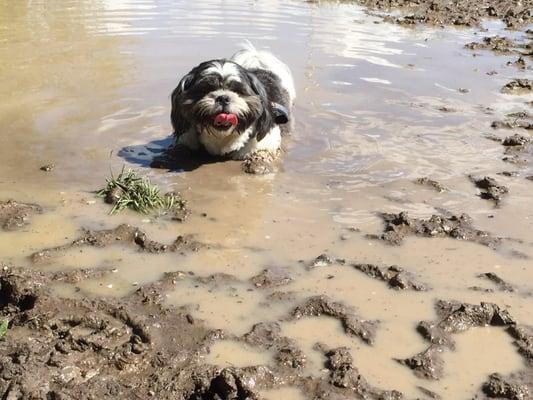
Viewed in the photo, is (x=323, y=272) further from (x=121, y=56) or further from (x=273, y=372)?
(x=121, y=56)

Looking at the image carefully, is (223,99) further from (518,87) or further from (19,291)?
(518,87)

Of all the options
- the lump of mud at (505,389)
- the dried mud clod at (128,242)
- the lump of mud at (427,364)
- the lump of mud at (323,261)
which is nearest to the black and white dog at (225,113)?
the dried mud clod at (128,242)

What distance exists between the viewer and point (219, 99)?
17.3 feet

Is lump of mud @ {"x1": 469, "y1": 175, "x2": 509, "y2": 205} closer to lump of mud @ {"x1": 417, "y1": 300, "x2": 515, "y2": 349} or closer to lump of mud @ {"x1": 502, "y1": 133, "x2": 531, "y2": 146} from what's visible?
lump of mud @ {"x1": 502, "y1": 133, "x2": 531, "y2": 146}

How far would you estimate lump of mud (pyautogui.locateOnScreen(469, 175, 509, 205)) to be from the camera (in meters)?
5.16

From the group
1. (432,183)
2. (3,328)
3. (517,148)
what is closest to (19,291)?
(3,328)

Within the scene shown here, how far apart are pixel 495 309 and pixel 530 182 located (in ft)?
7.10

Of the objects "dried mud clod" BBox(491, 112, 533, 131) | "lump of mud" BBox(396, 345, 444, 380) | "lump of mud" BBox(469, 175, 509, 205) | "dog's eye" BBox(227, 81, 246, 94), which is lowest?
"lump of mud" BBox(396, 345, 444, 380)

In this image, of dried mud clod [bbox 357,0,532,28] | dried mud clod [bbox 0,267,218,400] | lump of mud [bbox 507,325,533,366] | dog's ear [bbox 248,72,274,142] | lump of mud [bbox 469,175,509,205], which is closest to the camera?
dried mud clod [bbox 0,267,218,400]

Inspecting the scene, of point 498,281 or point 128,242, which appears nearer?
point 498,281

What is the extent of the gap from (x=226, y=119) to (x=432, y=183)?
1.76m

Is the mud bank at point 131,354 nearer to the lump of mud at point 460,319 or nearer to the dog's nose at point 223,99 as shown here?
the lump of mud at point 460,319

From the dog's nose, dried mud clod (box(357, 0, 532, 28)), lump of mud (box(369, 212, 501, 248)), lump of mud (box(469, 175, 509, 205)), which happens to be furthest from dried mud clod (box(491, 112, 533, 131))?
dried mud clod (box(357, 0, 532, 28))

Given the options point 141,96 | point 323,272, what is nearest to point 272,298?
point 323,272
